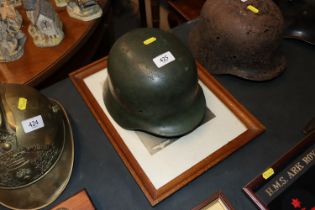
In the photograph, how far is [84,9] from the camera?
1.46m

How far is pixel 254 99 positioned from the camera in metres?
1.23

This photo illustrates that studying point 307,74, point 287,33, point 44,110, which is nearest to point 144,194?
point 44,110

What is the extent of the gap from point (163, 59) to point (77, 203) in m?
0.54

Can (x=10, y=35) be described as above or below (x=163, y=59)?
below

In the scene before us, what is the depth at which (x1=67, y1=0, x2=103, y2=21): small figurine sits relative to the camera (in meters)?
1.47

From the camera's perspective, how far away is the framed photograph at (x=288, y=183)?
0.99 m

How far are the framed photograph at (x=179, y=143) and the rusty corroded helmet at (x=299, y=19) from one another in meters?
0.52

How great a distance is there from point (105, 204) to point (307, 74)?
1.03m

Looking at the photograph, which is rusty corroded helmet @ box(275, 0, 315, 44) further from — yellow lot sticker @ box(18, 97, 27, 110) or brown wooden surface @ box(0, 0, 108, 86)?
yellow lot sticker @ box(18, 97, 27, 110)

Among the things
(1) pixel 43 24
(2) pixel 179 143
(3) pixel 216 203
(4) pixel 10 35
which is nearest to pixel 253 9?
(2) pixel 179 143

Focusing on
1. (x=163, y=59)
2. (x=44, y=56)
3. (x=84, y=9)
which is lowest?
(x=44, y=56)

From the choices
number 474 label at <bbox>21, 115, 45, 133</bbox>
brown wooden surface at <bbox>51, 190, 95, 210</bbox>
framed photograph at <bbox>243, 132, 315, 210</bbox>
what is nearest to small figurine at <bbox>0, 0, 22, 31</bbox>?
number 474 label at <bbox>21, 115, 45, 133</bbox>

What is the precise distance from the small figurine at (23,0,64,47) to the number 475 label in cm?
63

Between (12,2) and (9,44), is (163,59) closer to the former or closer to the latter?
(9,44)
